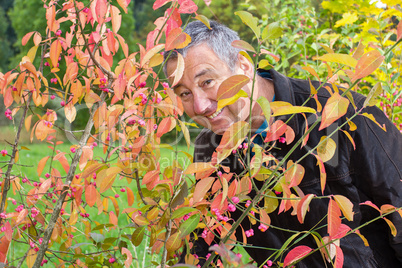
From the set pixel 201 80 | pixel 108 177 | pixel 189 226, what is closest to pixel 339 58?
pixel 189 226

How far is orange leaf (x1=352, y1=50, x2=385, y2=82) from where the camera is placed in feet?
2.37

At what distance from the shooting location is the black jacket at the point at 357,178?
1.49 metres

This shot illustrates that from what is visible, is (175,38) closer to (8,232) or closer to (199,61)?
(199,61)

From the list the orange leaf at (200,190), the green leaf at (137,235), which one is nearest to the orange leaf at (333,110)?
the orange leaf at (200,190)

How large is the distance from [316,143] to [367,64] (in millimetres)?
843

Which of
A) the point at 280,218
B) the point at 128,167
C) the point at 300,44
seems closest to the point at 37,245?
the point at 128,167

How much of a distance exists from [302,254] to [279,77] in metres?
0.86

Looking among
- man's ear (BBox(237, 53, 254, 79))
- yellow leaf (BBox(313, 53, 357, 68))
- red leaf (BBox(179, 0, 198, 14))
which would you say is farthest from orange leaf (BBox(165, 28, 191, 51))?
man's ear (BBox(237, 53, 254, 79))

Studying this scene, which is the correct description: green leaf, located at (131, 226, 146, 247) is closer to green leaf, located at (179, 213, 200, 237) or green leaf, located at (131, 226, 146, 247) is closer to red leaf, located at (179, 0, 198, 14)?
green leaf, located at (179, 213, 200, 237)

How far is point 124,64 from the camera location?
4.00 ft

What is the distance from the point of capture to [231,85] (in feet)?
2.40

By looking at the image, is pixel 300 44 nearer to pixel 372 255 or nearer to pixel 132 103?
pixel 372 255

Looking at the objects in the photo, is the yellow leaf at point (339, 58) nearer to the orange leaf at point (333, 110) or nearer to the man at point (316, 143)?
the orange leaf at point (333, 110)

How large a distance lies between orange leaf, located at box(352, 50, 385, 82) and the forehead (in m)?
0.74
